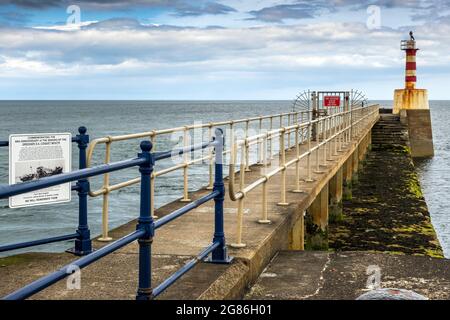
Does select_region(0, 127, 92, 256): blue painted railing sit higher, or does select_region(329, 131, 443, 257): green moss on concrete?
select_region(0, 127, 92, 256): blue painted railing

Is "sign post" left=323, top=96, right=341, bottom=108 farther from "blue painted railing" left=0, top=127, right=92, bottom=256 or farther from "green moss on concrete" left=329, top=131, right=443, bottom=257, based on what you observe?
"blue painted railing" left=0, top=127, right=92, bottom=256

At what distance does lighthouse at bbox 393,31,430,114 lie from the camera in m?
43.8

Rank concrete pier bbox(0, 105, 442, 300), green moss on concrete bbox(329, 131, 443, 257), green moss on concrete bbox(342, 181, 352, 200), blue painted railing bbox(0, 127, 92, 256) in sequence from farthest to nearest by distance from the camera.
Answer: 1. green moss on concrete bbox(342, 181, 352, 200)
2. green moss on concrete bbox(329, 131, 443, 257)
3. blue painted railing bbox(0, 127, 92, 256)
4. concrete pier bbox(0, 105, 442, 300)

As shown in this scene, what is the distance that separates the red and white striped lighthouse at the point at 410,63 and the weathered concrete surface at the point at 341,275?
133 feet

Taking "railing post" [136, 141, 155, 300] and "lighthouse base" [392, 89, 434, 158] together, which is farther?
A: "lighthouse base" [392, 89, 434, 158]

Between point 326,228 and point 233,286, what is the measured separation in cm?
825

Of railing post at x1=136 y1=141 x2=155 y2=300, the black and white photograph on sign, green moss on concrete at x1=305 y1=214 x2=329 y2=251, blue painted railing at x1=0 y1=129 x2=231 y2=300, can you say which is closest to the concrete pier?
blue painted railing at x1=0 y1=129 x2=231 y2=300

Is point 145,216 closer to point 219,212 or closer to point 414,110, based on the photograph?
point 219,212

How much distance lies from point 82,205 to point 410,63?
43.5 metres

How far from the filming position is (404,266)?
5969 mm

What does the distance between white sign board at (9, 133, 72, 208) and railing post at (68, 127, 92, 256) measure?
0.60 ft

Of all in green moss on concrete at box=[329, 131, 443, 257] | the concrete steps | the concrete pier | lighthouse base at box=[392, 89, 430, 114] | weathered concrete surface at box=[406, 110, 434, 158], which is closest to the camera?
the concrete pier

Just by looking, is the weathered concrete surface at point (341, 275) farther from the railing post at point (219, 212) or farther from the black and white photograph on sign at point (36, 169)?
the black and white photograph on sign at point (36, 169)

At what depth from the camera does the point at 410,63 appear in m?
45.7
